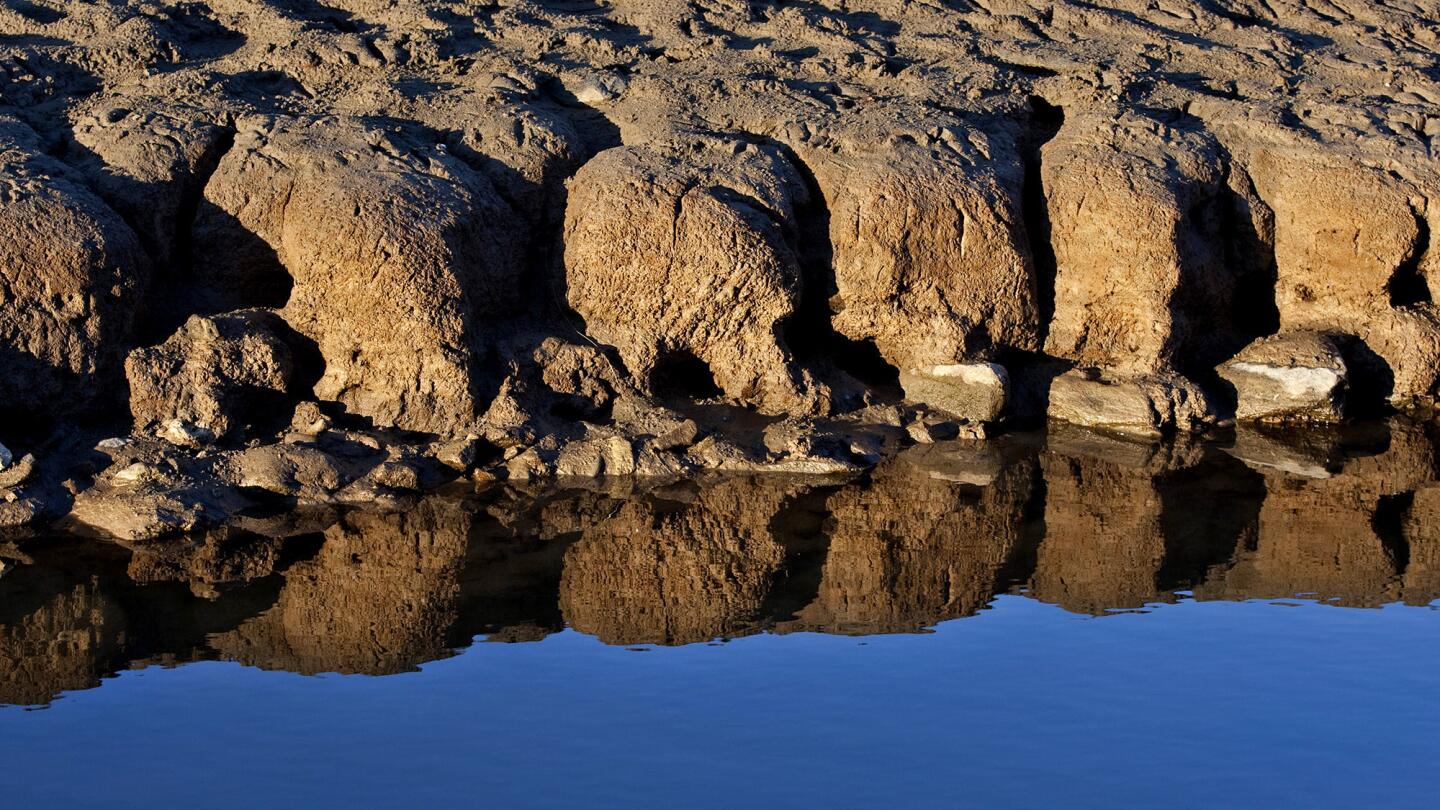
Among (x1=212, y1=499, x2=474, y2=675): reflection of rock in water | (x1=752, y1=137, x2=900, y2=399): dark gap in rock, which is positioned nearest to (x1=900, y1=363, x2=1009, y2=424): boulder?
(x1=752, y1=137, x2=900, y2=399): dark gap in rock

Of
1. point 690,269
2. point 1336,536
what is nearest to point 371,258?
point 690,269

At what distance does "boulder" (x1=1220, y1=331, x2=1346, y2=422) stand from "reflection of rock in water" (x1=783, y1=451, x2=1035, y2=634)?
6.98ft

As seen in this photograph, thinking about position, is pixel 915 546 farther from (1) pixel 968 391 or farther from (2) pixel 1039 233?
(2) pixel 1039 233

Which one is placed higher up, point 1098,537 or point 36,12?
point 36,12

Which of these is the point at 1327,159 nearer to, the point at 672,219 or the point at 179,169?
the point at 672,219

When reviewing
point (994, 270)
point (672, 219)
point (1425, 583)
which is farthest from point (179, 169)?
point (1425, 583)

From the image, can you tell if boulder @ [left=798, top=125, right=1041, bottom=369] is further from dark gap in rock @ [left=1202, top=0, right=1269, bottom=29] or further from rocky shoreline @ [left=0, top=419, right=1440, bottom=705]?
dark gap in rock @ [left=1202, top=0, right=1269, bottom=29]

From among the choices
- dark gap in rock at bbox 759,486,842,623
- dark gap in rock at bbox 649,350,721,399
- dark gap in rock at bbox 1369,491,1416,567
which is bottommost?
dark gap in rock at bbox 759,486,842,623

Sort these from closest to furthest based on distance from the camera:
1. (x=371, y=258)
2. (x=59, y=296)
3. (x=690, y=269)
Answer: (x=59, y=296)
(x=371, y=258)
(x=690, y=269)

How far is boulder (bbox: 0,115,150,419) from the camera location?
10.7 meters

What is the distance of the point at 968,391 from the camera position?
12.2 m

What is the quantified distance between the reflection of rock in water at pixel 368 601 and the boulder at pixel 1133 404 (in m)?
4.59

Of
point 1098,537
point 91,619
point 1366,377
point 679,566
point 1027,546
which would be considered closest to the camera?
point 91,619

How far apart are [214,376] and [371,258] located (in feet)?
4.01
